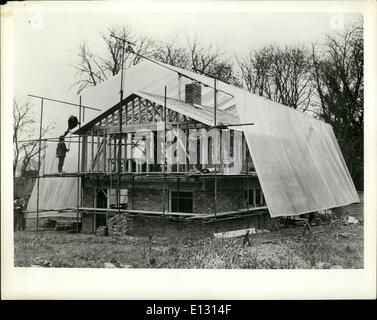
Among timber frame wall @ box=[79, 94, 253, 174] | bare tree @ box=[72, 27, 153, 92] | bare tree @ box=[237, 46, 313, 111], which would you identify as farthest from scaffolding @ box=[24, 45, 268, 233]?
bare tree @ box=[237, 46, 313, 111]

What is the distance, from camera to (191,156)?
444 inches

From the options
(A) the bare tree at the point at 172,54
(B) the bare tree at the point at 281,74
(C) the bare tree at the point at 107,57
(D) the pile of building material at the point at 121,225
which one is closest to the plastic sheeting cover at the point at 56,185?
(D) the pile of building material at the point at 121,225

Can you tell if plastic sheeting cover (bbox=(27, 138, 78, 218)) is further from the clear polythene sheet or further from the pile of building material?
the clear polythene sheet

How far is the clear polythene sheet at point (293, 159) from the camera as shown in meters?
10.0

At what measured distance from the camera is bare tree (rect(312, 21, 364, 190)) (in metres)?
8.74

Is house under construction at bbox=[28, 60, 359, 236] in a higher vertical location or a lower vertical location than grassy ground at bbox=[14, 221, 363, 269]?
higher

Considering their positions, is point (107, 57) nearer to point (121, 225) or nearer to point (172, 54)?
point (172, 54)

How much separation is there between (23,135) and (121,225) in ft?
12.2

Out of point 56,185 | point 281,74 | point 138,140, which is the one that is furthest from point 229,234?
point 56,185

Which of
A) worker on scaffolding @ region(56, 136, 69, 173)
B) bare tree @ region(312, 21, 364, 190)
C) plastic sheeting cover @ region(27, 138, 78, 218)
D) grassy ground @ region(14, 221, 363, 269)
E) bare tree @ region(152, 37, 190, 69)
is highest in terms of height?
bare tree @ region(152, 37, 190, 69)

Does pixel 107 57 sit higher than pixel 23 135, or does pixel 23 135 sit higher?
pixel 107 57

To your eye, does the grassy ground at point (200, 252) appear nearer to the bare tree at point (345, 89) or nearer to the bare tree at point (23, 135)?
the bare tree at point (345, 89)

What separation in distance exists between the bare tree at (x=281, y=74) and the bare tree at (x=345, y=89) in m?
0.37

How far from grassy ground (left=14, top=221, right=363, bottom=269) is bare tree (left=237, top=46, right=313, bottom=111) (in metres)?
4.12
